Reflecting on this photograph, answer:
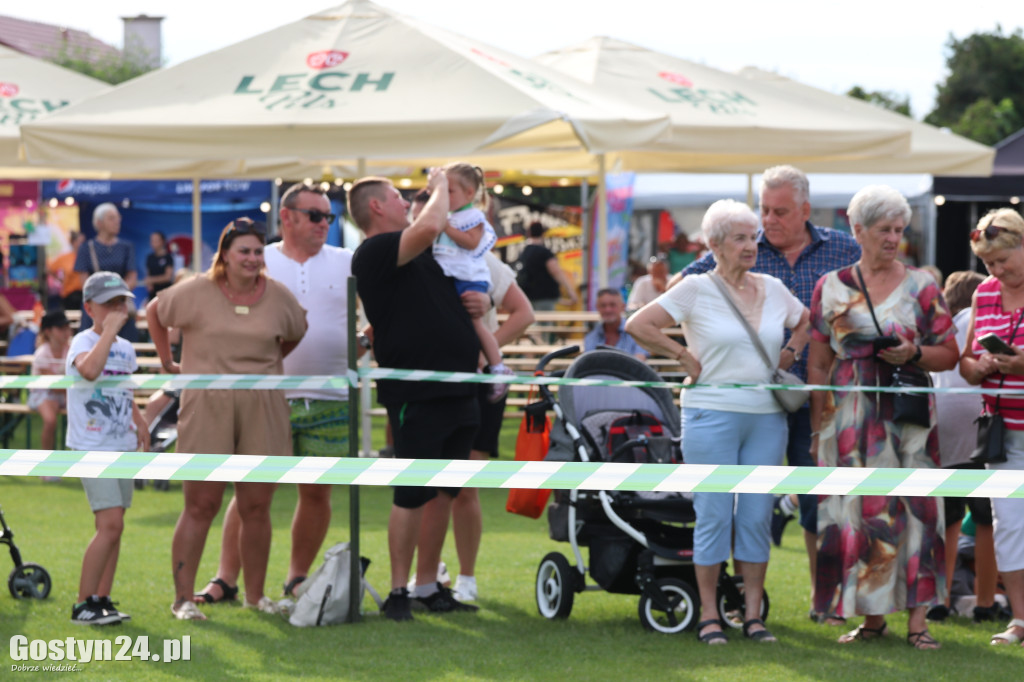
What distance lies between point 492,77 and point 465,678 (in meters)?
5.01

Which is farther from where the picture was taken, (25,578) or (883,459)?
(25,578)

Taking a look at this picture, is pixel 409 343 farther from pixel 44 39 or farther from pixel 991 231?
pixel 44 39

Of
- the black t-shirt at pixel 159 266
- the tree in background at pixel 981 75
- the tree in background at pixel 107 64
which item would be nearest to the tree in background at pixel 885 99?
the tree in background at pixel 981 75

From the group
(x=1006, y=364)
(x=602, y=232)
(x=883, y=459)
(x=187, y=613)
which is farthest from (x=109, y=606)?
(x=602, y=232)

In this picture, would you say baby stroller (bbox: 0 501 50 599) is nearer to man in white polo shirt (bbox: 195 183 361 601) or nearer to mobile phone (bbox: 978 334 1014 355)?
man in white polo shirt (bbox: 195 183 361 601)

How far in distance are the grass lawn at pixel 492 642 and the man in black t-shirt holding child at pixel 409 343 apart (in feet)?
1.61

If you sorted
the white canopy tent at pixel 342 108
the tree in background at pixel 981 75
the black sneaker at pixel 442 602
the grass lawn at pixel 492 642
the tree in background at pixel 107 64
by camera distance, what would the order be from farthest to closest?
1. the tree in background at pixel 981 75
2. the tree in background at pixel 107 64
3. the white canopy tent at pixel 342 108
4. the black sneaker at pixel 442 602
5. the grass lawn at pixel 492 642

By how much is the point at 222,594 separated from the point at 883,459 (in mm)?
3049

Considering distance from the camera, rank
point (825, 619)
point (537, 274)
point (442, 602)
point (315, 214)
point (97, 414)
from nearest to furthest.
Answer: point (97, 414), point (825, 619), point (442, 602), point (315, 214), point (537, 274)

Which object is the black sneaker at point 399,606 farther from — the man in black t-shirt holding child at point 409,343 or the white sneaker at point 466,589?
the white sneaker at point 466,589

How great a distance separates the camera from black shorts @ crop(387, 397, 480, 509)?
5.78 meters

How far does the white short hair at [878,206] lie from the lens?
17.4 feet

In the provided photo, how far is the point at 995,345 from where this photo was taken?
5.41 meters

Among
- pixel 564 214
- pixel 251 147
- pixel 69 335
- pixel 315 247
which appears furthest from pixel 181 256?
pixel 315 247
